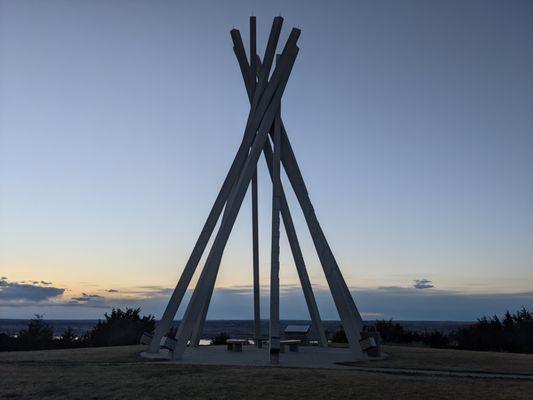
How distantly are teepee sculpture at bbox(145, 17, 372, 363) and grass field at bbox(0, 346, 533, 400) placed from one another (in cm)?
245

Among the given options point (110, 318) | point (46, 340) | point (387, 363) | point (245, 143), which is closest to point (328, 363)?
point (387, 363)

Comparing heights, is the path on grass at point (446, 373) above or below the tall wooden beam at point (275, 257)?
below

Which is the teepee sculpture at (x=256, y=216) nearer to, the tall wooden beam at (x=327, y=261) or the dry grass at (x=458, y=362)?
the tall wooden beam at (x=327, y=261)

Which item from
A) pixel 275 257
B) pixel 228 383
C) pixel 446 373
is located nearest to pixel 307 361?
pixel 275 257

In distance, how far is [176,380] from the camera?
1059 centimetres

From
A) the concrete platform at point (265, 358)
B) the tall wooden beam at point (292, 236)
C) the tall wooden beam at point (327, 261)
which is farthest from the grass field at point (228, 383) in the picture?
the tall wooden beam at point (292, 236)

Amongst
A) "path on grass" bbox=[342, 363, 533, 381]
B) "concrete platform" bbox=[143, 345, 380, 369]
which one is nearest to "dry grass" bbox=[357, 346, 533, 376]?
"path on grass" bbox=[342, 363, 533, 381]

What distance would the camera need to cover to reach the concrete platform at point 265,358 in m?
13.6

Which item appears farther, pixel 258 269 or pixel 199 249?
Answer: pixel 258 269

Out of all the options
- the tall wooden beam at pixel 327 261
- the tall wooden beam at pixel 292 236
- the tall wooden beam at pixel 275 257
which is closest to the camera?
the tall wooden beam at pixel 275 257

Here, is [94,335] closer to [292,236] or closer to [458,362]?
[292,236]

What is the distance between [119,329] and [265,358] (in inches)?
472

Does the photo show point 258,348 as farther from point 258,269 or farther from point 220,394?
point 220,394

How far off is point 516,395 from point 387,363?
189 inches
